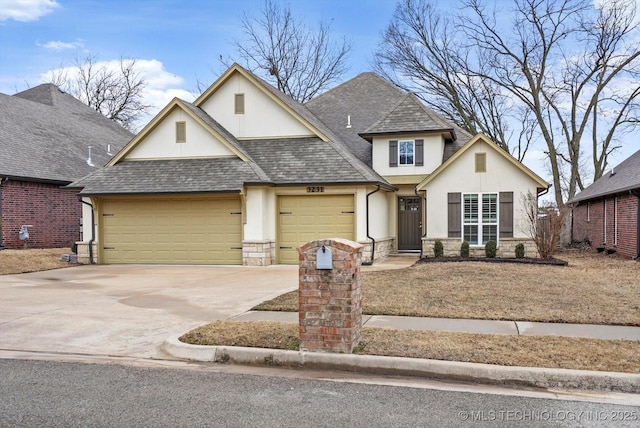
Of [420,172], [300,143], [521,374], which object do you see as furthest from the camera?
[420,172]

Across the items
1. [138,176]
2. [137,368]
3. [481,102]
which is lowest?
[137,368]

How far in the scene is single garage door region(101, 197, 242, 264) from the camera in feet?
56.7

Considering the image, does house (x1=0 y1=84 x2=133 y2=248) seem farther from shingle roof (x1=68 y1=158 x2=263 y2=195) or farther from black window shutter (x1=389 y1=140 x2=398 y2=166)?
black window shutter (x1=389 y1=140 x2=398 y2=166)

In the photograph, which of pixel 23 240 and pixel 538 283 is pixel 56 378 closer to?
pixel 538 283

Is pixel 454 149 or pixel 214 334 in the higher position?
pixel 454 149

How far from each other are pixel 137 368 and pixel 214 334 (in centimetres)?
124

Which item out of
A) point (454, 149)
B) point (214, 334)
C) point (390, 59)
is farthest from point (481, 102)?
point (214, 334)

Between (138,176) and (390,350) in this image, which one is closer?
(390,350)

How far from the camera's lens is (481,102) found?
33.7 meters

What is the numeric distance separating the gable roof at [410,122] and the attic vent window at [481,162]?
1.86 m

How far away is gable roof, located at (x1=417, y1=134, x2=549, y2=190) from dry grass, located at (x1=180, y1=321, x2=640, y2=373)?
1178 cm

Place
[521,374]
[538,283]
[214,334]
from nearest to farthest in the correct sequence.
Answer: [521,374], [214,334], [538,283]

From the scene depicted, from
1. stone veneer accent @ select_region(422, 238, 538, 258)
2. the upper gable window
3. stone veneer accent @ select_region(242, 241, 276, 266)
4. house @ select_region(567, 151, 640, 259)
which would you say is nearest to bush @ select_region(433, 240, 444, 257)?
stone veneer accent @ select_region(422, 238, 538, 258)

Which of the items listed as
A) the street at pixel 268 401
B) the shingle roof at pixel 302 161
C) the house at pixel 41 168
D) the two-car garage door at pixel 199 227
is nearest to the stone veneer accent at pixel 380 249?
the two-car garage door at pixel 199 227
